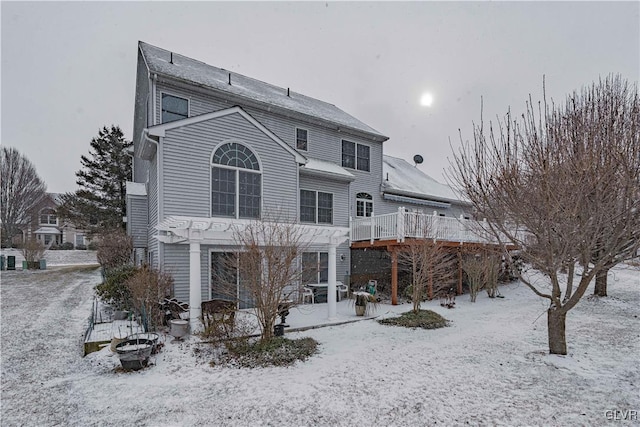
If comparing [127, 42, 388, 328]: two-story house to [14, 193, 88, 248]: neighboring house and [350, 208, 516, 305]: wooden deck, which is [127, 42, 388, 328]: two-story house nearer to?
[350, 208, 516, 305]: wooden deck

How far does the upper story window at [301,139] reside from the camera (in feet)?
46.2

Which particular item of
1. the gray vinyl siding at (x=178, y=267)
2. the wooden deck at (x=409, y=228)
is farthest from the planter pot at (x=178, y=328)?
the wooden deck at (x=409, y=228)

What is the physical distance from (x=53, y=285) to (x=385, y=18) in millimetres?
19183

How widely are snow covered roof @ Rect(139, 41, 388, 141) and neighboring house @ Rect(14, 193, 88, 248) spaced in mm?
27739

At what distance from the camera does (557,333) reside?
6539 millimetres

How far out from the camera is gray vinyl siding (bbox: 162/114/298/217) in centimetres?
942

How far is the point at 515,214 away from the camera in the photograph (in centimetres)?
628

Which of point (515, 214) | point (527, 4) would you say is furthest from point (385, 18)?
point (515, 214)

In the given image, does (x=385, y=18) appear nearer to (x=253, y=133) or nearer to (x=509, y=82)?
(x=509, y=82)

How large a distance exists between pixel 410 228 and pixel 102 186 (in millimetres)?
24174

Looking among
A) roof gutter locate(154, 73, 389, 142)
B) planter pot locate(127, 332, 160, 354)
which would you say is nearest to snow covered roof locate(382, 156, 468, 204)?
roof gutter locate(154, 73, 389, 142)

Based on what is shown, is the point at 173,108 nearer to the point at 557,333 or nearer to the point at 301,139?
the point at 301,139

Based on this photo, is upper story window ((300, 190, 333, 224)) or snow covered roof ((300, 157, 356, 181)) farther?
upper story window ((300, 190, 333, 224))

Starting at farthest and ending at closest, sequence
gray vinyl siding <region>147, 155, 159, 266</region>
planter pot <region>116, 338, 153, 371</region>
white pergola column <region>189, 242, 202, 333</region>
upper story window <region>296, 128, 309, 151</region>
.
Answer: upper story window <region>296, 128, 309, 151</region> → gray vinyl siding <region>147, 155, 159, 266</region> → white pergola column <region>189, 242, 202, 333</region> → planter pot <region>116, 338, 153, 371</region>
